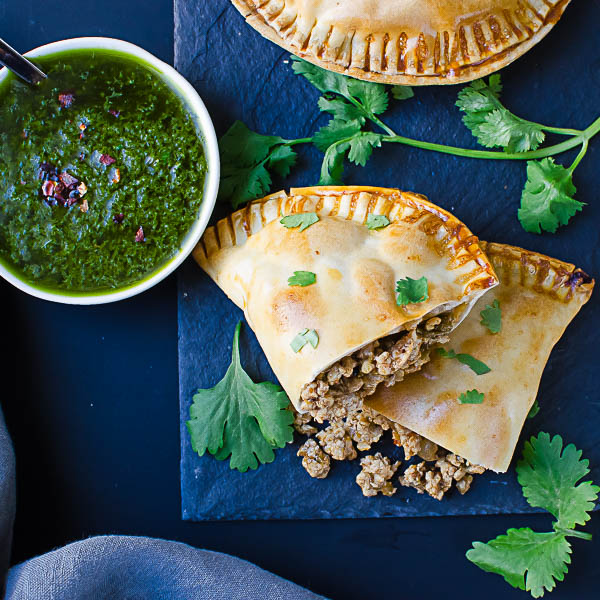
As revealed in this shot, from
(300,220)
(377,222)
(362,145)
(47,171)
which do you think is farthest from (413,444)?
(47,171)

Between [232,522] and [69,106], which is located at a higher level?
[69,106]

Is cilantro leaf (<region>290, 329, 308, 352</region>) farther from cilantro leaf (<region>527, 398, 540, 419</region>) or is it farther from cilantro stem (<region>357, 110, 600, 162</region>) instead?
cilantro leaf (<region>527, 398, 540, 419</region>)

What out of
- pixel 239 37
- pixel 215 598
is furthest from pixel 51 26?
pixel 215 598

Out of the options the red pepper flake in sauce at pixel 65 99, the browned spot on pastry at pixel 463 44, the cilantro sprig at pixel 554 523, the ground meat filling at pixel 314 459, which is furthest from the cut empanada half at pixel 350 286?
the red pepper flake in sauce at pixel 65 99

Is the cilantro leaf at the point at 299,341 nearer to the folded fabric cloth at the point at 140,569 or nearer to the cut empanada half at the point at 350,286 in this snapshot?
the cut empanada half at the point at 350,286

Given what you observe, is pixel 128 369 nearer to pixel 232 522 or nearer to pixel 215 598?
pixel 232 522

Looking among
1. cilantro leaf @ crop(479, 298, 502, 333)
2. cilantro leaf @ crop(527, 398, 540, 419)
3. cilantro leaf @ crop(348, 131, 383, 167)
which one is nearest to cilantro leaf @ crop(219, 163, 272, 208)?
cilantro leaf @ crop(348, 131, 383, 167)
